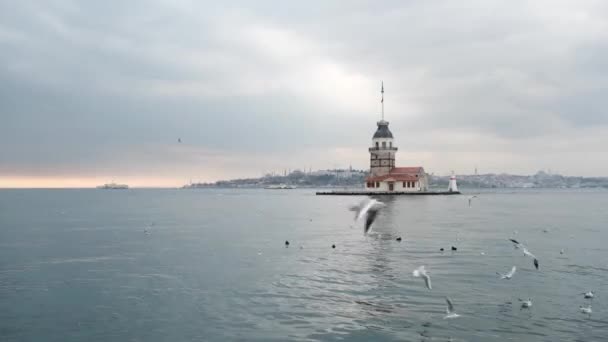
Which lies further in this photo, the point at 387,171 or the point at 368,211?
the point at 387,171

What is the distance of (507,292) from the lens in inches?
768

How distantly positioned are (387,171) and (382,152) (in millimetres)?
4930

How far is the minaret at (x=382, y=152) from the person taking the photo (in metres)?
133

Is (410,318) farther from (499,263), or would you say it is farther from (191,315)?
(499,263)

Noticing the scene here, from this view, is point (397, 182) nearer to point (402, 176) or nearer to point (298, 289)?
point (402, 176)

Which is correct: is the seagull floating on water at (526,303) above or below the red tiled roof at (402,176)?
below

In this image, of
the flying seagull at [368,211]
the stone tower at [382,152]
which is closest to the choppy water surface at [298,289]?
the flying seagull at [368,211]

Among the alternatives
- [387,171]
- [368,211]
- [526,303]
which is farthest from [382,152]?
[368,211]

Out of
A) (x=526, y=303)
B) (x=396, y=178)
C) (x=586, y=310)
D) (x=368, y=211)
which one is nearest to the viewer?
(x=586, y=310)

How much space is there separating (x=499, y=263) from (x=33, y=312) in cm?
2047

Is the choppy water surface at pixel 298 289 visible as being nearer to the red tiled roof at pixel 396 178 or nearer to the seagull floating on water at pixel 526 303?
the seagull floating on water at pixel 526 303

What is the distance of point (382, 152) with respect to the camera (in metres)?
133

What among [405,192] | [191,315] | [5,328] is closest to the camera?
[5,328]

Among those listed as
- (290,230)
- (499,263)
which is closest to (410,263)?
(499,263)
